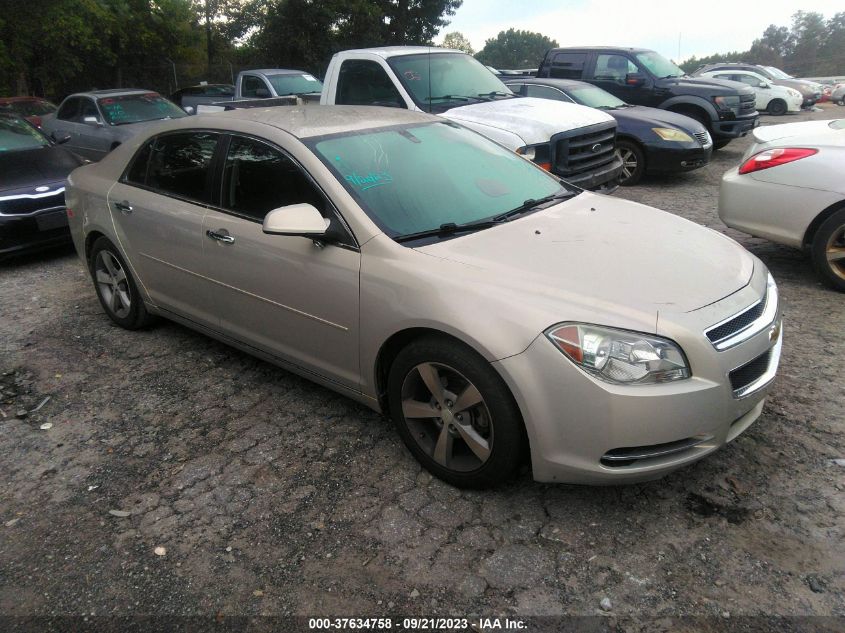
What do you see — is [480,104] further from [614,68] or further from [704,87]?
[704,87]

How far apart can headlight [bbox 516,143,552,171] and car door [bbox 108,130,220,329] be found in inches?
141

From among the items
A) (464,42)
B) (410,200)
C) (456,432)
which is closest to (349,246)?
(410,200)

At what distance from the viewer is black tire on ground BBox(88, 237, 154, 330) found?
4.77m

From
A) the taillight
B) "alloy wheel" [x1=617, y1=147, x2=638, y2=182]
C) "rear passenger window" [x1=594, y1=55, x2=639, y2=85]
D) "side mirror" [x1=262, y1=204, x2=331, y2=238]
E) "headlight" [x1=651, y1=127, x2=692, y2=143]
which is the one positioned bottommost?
"alloy wheel" [x1=617, y1=147, x2=638, y2=182]

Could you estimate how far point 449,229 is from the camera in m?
3.24

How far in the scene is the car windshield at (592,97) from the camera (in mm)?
9906

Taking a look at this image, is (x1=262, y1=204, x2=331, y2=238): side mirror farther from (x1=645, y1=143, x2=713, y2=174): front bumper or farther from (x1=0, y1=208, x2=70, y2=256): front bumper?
(x1=645, y1=143, x2=713, y2=174): front bumper

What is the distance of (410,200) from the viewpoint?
132 inches

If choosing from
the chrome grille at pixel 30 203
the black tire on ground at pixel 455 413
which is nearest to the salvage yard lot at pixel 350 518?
the black tire on ground at pixel 455 413

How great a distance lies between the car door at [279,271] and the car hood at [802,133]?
4.09m

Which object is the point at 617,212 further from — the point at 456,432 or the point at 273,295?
the point at 273,295

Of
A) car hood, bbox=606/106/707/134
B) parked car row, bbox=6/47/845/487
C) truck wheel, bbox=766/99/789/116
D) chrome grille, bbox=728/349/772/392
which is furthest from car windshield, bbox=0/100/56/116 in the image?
truck wheel, bbox=766/99/789/116

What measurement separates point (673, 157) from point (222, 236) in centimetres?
729

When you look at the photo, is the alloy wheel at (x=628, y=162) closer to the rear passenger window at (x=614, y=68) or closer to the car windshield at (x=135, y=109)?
the rear passenger window at (x=614, y=68)
